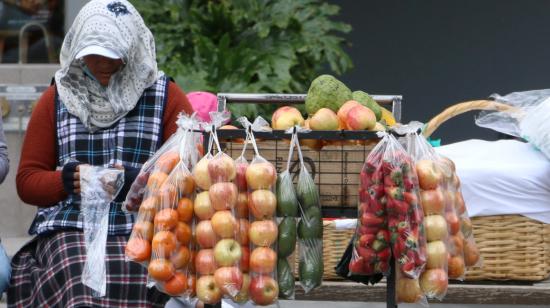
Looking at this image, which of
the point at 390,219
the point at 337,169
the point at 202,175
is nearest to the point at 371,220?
the point at 390,219

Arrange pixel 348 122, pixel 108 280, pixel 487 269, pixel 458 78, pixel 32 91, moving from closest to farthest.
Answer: pixel 348 122, pixel 108 280, pixel 487 269, pixel 32 91, pixel 458 78

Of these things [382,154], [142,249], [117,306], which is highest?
[382,154]

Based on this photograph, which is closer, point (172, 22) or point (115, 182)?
point (115, 182)

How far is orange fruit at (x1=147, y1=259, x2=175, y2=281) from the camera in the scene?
3.24 metres

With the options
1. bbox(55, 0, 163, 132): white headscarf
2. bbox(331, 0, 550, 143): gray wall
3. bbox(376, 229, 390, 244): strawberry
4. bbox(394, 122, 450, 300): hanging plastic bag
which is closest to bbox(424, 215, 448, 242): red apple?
bbox(394, 122, 450, 300): hanging plastic bag

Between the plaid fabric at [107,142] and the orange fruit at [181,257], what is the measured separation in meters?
0.83

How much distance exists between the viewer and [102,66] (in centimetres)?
417

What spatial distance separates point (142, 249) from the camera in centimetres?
331

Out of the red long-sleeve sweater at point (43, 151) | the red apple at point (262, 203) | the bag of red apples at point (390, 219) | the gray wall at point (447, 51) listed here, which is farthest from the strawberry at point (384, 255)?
the gray wall at point (447, 51)

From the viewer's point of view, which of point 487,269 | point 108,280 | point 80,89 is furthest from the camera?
point 487,269

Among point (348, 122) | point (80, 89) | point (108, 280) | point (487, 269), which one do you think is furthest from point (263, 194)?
point (487, 269)

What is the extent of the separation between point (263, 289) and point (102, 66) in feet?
4.30

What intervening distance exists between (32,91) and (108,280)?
3723mm

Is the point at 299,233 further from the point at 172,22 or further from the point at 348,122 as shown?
the point at 172,22
